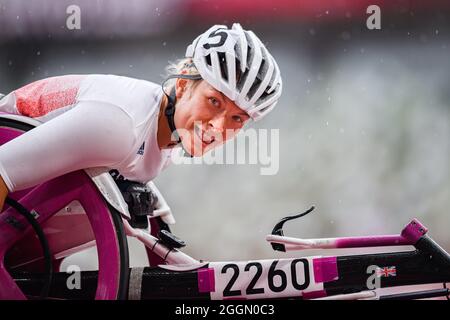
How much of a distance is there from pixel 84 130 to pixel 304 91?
2.89 feet

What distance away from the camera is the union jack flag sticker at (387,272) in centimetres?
215

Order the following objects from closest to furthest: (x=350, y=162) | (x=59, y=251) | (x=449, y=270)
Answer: (x=449, y=270)
(x=59, y=251)
(x=350, y=162)

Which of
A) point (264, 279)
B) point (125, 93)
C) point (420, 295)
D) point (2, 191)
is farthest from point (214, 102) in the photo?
point (420, 295)

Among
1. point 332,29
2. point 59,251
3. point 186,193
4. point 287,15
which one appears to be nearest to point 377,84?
point 332,29

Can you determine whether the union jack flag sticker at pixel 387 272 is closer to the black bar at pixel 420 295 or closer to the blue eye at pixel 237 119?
the black bar at pixel 420 295

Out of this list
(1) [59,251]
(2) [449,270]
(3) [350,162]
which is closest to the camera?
(2) [449,270]

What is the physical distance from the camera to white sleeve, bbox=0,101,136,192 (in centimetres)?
202

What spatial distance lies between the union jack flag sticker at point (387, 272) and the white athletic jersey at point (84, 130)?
33.2 inches

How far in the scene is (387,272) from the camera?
2150mm

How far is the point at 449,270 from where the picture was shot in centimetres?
212

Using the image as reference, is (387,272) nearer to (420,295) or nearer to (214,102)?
(420,295)

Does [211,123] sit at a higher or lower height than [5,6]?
lower
